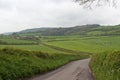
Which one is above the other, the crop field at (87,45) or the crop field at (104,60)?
the crop field at (104,60)

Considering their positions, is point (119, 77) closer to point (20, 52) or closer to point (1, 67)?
point (1, 67)

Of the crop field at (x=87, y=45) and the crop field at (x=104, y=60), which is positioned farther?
the crop field at (x=87, y=45)

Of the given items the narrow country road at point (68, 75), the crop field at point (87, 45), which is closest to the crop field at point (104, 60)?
the crop field at point (87, 45)

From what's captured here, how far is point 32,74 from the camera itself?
26.9m

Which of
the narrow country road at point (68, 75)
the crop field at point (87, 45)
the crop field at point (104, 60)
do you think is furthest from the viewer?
the crop field at point (87, 45)

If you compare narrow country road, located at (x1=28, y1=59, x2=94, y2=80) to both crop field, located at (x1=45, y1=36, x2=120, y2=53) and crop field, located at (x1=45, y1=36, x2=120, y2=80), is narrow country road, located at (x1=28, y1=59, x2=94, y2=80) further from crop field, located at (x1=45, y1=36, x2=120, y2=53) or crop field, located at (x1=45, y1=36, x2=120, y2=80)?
crop field, located at (x1=45, y1=36, x2=120, y2=53)

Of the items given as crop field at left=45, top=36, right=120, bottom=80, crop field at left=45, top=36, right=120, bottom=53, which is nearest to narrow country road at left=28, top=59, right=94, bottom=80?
crop field at left=45, top=36, right=120, bottom=80

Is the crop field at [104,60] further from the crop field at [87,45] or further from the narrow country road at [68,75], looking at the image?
the narrow country road at [68,75]

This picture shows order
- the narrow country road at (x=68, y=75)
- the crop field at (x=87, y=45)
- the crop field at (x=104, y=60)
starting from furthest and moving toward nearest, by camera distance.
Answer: the crop field at (x=87, y=45), the narrow country road at (x=68, y=75), the crop field at (x=104, y=60)

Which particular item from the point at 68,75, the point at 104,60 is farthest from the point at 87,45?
the point at 104,60

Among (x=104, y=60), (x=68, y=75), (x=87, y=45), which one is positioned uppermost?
(x=104, y=60)

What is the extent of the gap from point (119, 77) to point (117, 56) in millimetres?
4240

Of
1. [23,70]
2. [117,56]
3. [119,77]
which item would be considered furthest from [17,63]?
[119,77]

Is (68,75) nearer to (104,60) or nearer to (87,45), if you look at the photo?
Answer: (104,60)
